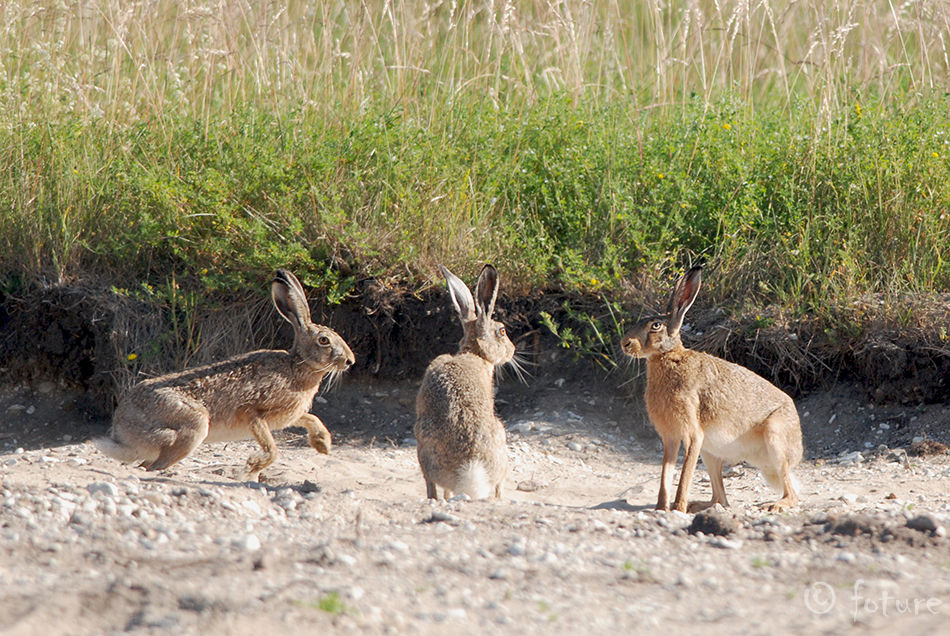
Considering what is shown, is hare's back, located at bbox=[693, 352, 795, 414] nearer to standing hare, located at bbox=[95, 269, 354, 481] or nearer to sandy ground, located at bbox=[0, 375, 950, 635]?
sandy ground, located at bbox=[0, 375, 950, 635]

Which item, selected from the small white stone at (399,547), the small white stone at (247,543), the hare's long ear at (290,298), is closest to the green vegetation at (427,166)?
the hare's long ear at (290,298)

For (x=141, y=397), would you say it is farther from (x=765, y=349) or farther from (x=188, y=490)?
(x=765, y=349)

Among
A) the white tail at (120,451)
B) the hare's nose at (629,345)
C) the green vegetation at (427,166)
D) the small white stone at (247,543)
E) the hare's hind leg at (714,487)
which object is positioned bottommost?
the hare's hind leg at (714,487)

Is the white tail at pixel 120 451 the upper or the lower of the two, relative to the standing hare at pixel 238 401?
lower

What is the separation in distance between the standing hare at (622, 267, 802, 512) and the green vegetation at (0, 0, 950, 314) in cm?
105

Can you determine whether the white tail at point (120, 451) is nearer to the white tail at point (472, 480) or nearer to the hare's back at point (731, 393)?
the white tail at point (472, 480)

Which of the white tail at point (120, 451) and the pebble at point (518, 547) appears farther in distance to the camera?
the white tail at point (120, 451)

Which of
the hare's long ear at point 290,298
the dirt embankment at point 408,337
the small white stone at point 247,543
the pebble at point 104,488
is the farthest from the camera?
the dirt embankment at point 408,337

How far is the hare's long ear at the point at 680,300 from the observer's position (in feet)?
16.5

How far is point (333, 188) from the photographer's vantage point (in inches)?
242

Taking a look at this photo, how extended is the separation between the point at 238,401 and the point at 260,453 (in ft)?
1.04

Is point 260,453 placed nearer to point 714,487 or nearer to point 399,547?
point 399,547

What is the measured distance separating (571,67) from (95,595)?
5.63m

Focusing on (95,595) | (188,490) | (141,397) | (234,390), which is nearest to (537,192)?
(234,390)
